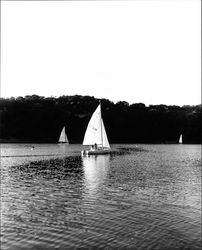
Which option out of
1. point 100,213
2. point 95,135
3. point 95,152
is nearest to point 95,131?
point 95,135

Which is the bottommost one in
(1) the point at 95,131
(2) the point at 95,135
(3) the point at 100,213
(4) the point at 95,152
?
(3) the point at 100,213

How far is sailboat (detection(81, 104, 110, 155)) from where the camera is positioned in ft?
311

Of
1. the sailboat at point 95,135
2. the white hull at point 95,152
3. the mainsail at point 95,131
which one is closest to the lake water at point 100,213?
the white hull at point 95,152

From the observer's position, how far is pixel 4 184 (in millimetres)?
44406

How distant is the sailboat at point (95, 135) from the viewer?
9488cm

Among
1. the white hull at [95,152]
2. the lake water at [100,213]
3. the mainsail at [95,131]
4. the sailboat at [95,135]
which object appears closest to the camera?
the lake water at [100,213]

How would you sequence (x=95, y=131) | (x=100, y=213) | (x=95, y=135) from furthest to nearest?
(x=95, y=135), (x=95, y=131), (x=100, y=213)

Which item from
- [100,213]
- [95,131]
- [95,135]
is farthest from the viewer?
[95,135]

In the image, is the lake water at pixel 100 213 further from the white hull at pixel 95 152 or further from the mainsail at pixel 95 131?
the mainsail at pixel 95 131

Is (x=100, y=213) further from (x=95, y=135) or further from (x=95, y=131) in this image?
(x=95, y=135)

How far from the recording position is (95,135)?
9656 cm

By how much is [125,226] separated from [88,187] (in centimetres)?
1760

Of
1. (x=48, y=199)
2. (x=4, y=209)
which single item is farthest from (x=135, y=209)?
(x=4, y=209)

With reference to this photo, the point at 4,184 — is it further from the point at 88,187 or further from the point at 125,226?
the point at 125,226
